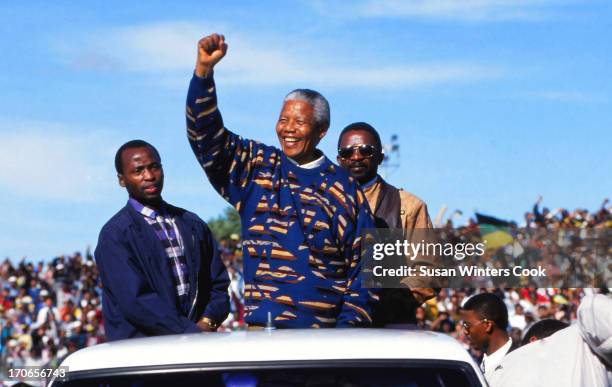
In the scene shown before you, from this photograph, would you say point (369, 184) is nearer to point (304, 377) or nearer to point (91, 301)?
point (304, 377)

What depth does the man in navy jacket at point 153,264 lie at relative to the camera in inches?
218

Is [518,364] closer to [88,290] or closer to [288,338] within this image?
[288,338]

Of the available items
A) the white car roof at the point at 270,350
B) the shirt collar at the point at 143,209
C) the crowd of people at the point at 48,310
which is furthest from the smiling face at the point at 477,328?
the crowd of people at the point at 48,310

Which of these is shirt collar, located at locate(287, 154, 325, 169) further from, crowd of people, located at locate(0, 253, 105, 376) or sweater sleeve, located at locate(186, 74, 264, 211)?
crowd of people, located at locate(0, 253, 105, 376)

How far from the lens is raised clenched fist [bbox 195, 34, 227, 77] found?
5.27 meters

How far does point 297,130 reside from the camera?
557 cm

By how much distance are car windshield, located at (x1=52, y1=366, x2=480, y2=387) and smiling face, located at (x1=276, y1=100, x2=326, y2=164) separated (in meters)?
1.83

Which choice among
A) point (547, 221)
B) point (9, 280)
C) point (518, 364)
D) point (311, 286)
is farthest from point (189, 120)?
point (9, 280)

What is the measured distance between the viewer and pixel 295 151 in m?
5.57

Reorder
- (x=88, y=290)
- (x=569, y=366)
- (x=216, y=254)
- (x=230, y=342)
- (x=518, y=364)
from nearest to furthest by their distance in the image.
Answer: (x=230, y=342)
(x=569, y=366)
(x=518, y=364)
(x=216, y=254)
(x=88, y=290)

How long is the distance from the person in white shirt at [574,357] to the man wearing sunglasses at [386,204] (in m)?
1.17

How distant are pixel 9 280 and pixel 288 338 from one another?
103 ft

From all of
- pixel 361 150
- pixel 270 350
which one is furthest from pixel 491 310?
pixel 270 350

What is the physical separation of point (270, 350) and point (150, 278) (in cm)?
208
